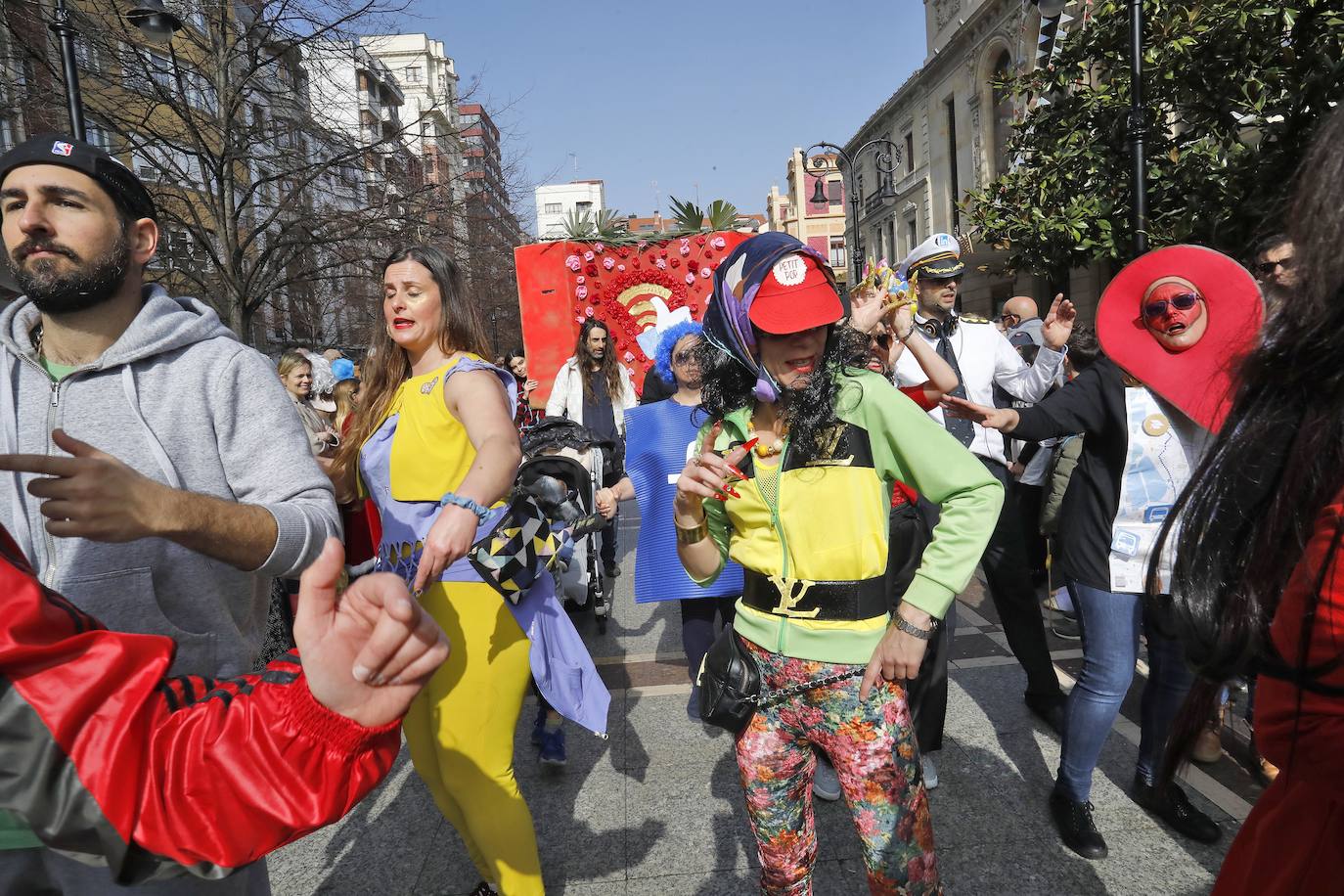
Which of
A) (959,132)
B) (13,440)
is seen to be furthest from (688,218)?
(959,132)

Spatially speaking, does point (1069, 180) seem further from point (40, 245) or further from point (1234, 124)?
point (40, 245)

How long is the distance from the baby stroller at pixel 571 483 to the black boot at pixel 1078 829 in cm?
197

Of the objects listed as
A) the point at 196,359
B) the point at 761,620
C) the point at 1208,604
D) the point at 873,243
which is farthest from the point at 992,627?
the point at 873,243

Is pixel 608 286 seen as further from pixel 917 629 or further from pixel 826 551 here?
pixel 917 629

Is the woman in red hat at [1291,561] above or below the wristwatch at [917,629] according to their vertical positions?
above

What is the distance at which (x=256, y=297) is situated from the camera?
11.7 m

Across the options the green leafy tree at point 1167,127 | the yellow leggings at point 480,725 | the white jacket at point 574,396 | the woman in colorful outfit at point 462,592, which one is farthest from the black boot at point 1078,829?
the green leafy tree at point 1167,127

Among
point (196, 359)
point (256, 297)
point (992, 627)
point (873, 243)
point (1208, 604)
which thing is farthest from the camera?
point (873, 243)

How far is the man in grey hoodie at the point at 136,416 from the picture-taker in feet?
4.95

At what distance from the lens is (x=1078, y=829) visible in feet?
9.06

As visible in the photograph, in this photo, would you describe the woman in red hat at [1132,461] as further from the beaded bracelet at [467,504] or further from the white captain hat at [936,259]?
the beaded bracelet at [467,504]

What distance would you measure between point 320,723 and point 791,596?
1256mm

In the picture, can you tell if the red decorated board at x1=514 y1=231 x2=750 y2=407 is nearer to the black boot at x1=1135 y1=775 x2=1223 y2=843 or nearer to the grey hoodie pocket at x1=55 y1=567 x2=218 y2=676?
the black boot at x1=1135 y1=775 x2=1223 y2=843

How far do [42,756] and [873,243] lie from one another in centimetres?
4341
